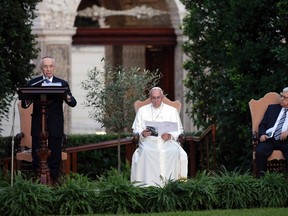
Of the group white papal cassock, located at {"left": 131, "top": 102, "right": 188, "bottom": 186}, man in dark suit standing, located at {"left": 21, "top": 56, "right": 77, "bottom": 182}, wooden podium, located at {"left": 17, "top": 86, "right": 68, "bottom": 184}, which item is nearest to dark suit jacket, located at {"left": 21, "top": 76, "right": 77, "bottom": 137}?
man in dark suit standing, located at {"left": 21, "top": 56, "right": 77, "bottom": 182}

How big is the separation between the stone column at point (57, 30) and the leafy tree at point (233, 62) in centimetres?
447

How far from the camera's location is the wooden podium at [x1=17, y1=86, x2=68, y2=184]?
669 inches

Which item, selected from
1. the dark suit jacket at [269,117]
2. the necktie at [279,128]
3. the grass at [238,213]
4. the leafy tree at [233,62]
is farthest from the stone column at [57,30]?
the grass at [238,213]

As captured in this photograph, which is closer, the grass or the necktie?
the grass

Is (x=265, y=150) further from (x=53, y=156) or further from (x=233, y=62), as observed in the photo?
(x=53, y=156)

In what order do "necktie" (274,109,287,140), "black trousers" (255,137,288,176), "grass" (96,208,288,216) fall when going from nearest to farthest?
"grass" (96,208,288,216), "black trousers" (255,137,288,176), "necktie" (274,109,287,140)

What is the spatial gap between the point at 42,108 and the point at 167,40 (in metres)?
11.2

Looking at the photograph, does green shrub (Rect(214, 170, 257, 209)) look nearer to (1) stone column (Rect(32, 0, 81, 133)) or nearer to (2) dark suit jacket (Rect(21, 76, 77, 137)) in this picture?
(2) dark suit jacket (Rect(21, 76, 77, 137))

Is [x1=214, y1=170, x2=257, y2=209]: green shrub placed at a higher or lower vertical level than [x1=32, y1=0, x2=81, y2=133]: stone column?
lower

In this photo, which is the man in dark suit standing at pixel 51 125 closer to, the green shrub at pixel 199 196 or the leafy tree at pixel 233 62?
the green shrub at pixel 199 196

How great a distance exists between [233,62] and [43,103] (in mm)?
3887

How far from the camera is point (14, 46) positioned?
20.1 m

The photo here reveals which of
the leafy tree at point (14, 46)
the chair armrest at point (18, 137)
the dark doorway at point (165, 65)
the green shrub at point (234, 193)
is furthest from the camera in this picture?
the dark doorway at point (165, 65)

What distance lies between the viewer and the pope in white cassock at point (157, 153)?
729 inches
